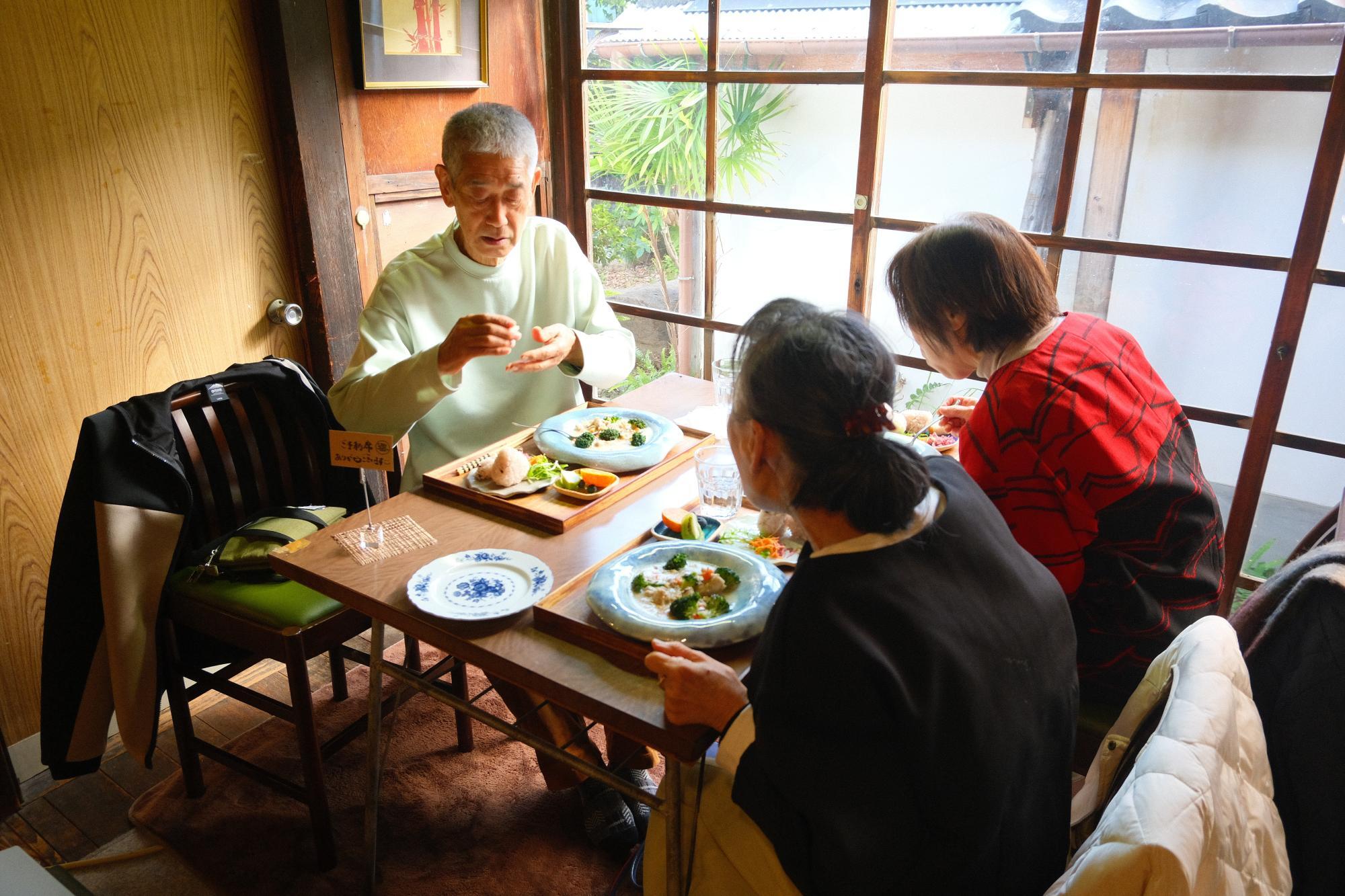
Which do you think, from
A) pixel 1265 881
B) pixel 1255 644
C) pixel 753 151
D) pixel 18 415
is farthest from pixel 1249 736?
pixel 18 415

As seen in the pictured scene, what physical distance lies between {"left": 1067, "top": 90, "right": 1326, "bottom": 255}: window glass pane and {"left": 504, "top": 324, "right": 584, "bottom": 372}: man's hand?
125 cm

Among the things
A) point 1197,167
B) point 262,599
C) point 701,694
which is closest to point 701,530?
point 701,694

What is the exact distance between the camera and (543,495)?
1.69m

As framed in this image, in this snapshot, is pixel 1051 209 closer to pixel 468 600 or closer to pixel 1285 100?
pixel 1285 100

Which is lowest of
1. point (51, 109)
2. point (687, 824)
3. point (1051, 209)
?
point (687, 824)

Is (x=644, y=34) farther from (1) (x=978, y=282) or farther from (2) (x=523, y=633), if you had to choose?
(2) (x=523, y=633)

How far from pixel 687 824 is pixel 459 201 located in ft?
4.76

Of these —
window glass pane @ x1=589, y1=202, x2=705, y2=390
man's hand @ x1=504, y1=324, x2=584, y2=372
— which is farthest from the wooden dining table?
window glass pane @ x1=589, y1=202, x2=705, y2=390

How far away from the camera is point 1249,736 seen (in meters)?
1.00

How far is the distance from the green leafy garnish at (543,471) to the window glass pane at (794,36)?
1441 millimetres

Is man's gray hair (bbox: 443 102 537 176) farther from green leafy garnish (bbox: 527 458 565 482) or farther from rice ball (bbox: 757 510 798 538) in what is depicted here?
rice ball (bbox: 757 510 798 538)

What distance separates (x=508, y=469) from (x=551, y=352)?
1.36 feet

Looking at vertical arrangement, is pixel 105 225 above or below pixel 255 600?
above

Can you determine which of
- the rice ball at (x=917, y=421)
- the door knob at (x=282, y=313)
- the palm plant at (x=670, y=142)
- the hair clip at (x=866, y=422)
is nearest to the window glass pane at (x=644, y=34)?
the palm plant at (x=670, y=142)
